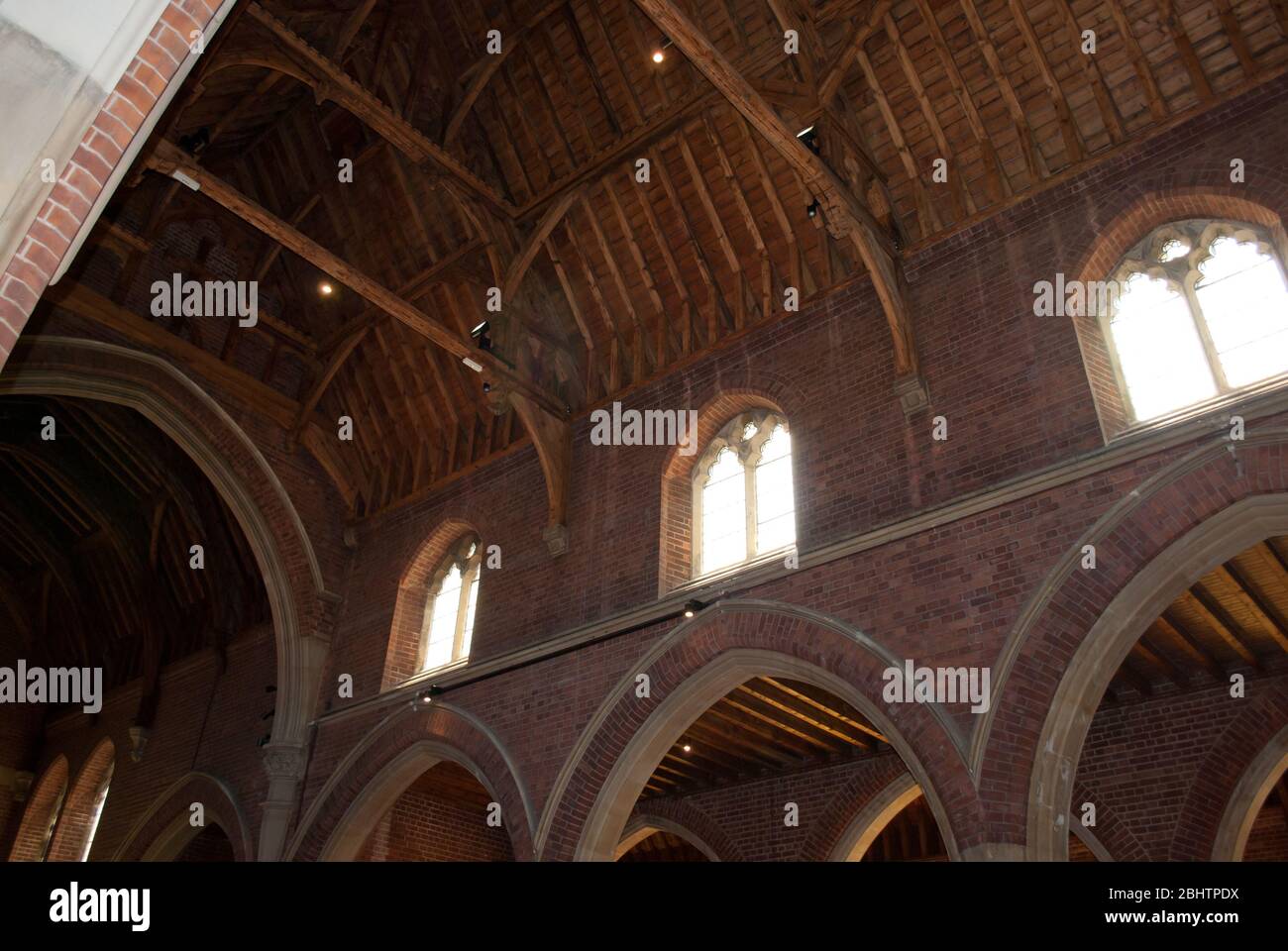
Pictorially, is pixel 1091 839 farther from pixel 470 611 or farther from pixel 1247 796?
pixel 470 611

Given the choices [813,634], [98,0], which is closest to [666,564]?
[813,634]

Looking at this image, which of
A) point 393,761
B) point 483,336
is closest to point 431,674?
point 393,761

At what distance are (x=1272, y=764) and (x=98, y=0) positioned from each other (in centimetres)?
1066

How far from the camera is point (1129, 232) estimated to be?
882cm

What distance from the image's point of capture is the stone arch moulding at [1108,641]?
283 inches

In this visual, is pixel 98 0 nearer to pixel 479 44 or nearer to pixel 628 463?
pixel 628 463

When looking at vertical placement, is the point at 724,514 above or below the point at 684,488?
below

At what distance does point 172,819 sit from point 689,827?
789 centimetres

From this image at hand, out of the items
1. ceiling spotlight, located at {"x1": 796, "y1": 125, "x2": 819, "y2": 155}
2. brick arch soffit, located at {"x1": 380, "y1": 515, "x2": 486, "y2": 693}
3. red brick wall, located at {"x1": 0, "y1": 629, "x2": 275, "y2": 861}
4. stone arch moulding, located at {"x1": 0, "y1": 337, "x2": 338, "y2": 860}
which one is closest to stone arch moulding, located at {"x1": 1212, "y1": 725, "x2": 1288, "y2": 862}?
ceiling spotlight, located at {"x1": 796, "y1": 125, "x2": 819, "y2": 155}

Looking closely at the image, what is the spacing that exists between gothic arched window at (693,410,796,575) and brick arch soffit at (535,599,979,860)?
94 centimetres

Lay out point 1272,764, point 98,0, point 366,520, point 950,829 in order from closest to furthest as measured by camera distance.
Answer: point 98,0 → point 950,829 → point 1272,764 → point 366,520

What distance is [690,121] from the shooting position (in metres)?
11.1

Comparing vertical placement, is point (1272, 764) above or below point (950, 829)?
above

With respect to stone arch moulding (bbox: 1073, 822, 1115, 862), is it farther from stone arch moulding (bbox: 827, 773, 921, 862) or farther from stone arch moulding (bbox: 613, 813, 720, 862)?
stone arch moulding (bbox: 613, 813, 720, 862)
